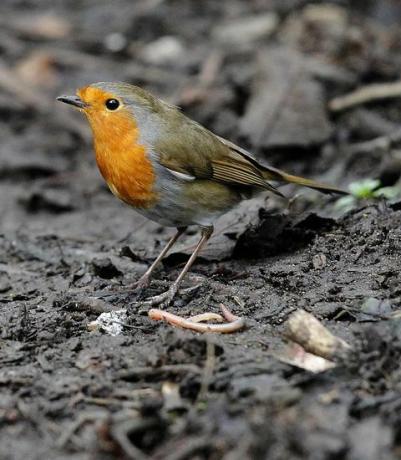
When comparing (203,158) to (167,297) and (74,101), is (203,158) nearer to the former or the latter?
(74,101)

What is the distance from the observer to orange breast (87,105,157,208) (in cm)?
471

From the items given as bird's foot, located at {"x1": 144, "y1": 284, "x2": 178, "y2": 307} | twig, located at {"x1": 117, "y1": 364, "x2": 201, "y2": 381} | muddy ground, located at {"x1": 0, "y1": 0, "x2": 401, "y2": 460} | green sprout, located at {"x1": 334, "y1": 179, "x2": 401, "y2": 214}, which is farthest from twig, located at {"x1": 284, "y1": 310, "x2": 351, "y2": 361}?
green sprout, located at {"x1": 334, "y1": 179, "x2": 401, "y2": 214}

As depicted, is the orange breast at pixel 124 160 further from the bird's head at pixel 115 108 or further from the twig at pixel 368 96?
the twig at pixel 368 96

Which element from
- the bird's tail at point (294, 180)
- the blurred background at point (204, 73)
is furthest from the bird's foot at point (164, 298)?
the blurred background at point (204, 73)

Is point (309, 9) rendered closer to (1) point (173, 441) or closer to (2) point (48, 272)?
(2) point (48, 272)

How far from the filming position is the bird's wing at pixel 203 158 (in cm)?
488

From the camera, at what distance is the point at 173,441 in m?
2.75

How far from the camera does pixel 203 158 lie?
16.6ft

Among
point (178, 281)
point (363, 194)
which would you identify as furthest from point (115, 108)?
point (363, 194)

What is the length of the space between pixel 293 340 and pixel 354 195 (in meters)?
2.20

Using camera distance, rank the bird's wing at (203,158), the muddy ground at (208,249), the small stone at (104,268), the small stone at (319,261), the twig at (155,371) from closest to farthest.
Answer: the muddy ground at (208,249), the twig at (155,371), the small stone at (319,261), the bird's wing at (203,158), the small stone at (104,268)

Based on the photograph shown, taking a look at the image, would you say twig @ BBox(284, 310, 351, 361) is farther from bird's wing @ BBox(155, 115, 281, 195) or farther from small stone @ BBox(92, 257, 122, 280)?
small stone @ BBox(92, 257, 122, 280)

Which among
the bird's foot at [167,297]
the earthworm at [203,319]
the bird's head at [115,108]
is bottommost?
the bird's foot at [167,297]

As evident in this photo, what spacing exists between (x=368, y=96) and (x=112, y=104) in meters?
3.40
